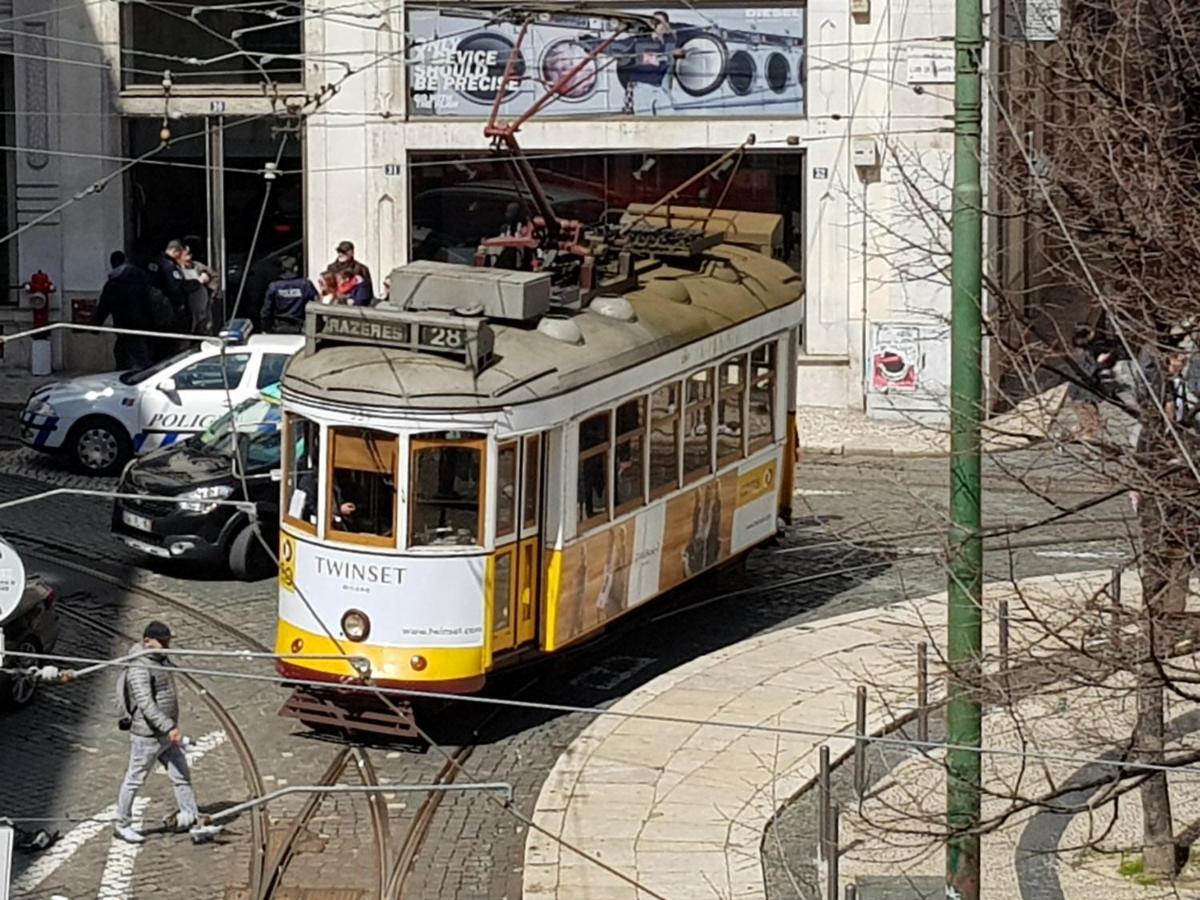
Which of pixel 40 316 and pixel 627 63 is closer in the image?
pixel 627 63

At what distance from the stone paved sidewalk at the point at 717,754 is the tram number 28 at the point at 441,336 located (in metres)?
2.80

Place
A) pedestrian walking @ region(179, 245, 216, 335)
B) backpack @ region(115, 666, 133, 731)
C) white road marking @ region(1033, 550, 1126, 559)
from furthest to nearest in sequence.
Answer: pedestrian walking @ region(179, 245, 216, 335), white road marking @ region(1033, 550, 1126, 559), backpack @ region(115, 666, 133, 731)

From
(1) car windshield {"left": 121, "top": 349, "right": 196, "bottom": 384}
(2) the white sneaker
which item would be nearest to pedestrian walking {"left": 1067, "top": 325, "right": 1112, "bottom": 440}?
(2) the white sneaker

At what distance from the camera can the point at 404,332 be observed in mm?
16062

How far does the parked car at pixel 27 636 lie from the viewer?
16578 millimetres

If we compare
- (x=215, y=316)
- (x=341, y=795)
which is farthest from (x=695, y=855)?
(x=215, y=316)

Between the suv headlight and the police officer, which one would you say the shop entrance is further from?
the suv headlight

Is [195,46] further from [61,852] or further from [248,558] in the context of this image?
[61,852]

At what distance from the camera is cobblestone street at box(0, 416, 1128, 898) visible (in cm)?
1402

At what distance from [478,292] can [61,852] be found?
4855mm

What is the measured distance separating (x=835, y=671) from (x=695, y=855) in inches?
154

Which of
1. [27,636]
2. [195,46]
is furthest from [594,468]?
[195,46]

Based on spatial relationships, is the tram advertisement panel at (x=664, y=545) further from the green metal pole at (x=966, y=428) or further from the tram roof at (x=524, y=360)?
the green metal pole at (x=966, y=428)

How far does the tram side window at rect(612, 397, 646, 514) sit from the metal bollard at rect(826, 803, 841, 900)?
471 centimetres
